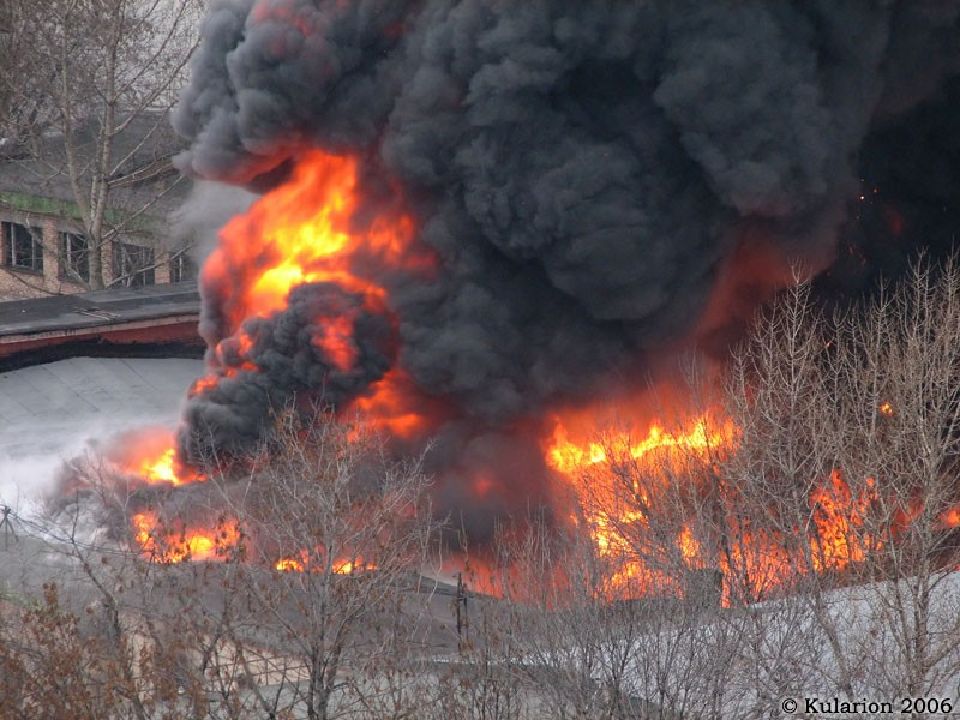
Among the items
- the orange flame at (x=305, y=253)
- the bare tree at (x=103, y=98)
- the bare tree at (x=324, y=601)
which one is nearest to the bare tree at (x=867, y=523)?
the bare tree at (x=324, y=601)

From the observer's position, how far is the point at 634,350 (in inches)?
907

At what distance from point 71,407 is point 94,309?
3.17 metres

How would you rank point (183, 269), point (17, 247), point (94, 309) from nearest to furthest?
1. point (94, 309)
2. point (183, 269)
3. point (17, 247)

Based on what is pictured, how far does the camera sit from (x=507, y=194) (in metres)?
21.5

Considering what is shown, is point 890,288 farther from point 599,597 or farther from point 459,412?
point 599,597

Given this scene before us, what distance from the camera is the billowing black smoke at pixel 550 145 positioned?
21266 mm

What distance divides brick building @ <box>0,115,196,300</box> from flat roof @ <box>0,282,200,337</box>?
8.73 m

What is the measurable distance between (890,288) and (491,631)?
14248 mm

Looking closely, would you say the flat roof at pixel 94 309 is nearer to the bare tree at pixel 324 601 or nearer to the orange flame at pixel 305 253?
the orange flame at pixel 305 253

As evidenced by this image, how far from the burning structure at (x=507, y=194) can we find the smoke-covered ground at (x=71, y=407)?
1.78 meters

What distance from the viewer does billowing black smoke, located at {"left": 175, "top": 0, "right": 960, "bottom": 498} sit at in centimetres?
2127

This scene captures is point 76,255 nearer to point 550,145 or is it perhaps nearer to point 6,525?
point 6,525

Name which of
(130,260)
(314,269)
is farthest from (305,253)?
(130,260)

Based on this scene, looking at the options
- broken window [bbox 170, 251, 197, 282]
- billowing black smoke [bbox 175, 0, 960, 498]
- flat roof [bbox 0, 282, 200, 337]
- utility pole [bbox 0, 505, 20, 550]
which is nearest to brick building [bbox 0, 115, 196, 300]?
broken window [bbox 170, 251, 197, 282]
